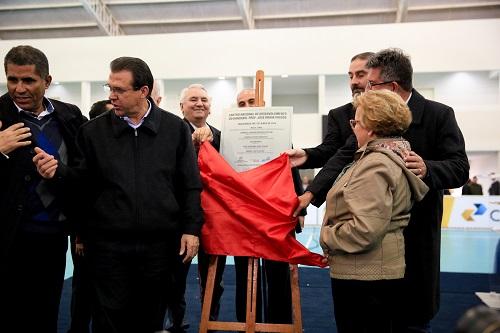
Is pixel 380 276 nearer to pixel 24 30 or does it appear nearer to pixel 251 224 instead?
pixel 251 224

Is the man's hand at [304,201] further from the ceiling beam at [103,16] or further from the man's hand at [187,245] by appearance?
the ceiling beam at [103,16]

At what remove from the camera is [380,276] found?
212cm

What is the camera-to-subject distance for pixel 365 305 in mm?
2137

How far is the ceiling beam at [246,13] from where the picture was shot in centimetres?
1576

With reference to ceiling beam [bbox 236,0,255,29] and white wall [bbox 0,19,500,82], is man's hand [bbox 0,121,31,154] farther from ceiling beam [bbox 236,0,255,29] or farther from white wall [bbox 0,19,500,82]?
ceiling beam [bbox 236,0,255,29]

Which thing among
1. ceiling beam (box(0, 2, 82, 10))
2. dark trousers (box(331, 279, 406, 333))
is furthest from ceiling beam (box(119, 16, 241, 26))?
dark trousers (box(331, 279, 406, 333))

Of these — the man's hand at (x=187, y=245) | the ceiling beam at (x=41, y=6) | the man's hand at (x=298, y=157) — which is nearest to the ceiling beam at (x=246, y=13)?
the ceiling beam at (x=41, y=6)

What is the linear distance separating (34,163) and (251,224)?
119 centimetres

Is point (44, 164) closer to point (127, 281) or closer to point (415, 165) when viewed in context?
point (127, 281)

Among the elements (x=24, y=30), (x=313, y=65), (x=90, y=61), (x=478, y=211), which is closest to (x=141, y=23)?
(x=90, y=61)

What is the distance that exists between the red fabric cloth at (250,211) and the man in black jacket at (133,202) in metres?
0.30

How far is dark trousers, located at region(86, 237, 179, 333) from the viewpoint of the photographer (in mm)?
2342

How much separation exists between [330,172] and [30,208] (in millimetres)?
1605

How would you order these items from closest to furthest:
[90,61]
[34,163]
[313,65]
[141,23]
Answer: [34,163]
[313,65]
[90,61]
[141,23]
